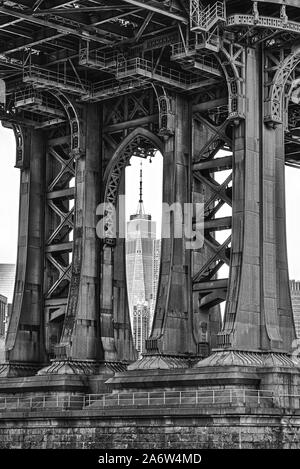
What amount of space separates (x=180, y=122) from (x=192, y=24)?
7645mm

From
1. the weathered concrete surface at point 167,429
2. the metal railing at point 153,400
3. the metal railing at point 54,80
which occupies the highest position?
the metal railing at point 54,80

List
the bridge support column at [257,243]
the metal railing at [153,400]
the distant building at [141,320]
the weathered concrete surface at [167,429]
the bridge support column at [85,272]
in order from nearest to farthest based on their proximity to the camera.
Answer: the weathered concrete surface at [167,429]
the metal railing at [153,400]
the bridge support column at [257,243]
the bridge support column at [85,272]
the distant building at [141,320]

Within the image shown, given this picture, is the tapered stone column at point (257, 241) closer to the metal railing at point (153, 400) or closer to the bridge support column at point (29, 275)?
the metal railing at point (153, 400)

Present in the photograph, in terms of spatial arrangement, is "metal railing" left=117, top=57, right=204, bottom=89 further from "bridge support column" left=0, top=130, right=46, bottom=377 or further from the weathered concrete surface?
the weathered concrete surface

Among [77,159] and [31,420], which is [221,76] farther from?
[31,420]

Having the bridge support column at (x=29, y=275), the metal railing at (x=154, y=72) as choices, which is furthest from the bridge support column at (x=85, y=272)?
the metal railing at (x=154, y=72)

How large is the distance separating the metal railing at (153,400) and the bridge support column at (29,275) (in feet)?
11.9

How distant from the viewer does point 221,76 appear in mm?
68562

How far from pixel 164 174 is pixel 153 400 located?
39.8 feet

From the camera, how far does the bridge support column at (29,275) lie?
76.6 metres

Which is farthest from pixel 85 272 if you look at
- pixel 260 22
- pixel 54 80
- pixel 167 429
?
pixel 260 22

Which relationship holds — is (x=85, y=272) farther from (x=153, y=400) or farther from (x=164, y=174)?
(x=153, y=400)

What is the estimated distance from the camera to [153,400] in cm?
6606

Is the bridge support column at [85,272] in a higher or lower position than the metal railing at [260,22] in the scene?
lower
